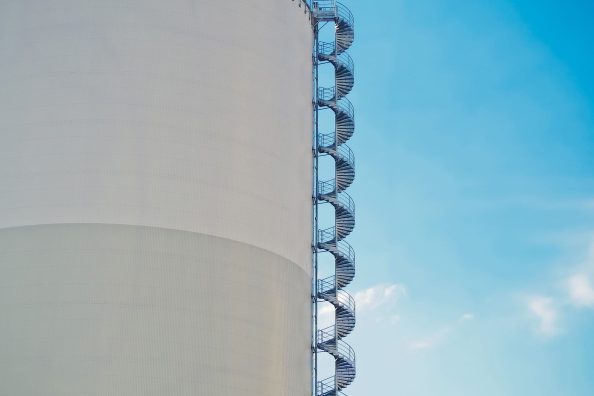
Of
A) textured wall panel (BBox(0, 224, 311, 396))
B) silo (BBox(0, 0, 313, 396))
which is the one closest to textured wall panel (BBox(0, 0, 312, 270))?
silo (BBox(0, 0, 313, 396))

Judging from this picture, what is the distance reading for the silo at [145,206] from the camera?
2942cm

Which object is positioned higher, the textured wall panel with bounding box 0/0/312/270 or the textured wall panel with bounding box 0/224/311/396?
the textured wall panel with bounding box 0/0/312/270

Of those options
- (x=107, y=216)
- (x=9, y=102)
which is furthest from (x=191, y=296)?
(x=9, y=102)

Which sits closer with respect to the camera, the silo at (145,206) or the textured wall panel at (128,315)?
the textured wall panel at (128,315)

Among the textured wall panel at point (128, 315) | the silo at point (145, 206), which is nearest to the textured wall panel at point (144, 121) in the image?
the silo at point (145, 206)

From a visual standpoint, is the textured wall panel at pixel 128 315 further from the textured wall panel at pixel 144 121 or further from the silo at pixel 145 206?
the textured wall panel at pixel 144 121

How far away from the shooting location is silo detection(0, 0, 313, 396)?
29422 mm

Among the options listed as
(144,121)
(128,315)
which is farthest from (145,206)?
(128,315)

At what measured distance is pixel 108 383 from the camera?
28797 mm

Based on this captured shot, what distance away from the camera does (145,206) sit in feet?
101

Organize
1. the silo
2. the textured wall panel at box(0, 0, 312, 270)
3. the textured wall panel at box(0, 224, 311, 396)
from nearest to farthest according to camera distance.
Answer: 1. the textured wall panel at box(0, 224, 311, 396)
2. the silo
3. the textured wall panel at box(0, 0, 312, 270)

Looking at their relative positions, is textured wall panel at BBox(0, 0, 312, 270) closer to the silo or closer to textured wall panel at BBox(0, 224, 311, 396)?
the silo

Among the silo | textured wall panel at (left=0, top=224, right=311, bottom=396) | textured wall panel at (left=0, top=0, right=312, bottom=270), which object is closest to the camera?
textured wall panel at (left=0, top=224, right=311, bottom=396)

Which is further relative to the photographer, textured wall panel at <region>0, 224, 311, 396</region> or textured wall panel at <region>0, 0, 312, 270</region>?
textured wall panel at <region>0, 0, 312, 270</region>
